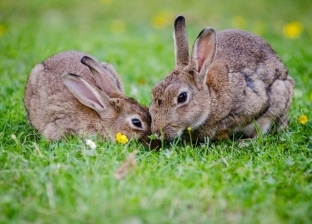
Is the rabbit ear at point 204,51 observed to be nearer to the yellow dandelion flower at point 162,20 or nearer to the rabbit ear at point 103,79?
the rabbit ear at point 103,79

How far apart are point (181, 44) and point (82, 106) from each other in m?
1.34

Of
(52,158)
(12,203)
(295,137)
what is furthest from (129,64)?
(12,203)

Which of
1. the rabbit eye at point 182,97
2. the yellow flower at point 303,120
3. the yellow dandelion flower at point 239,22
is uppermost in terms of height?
the yellow dandelion flower at point 239,22

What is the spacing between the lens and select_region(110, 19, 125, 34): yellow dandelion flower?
1175 centimetres

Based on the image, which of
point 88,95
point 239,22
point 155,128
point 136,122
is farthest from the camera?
point 239,22

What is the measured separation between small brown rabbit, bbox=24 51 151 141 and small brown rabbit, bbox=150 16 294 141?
0.44 m

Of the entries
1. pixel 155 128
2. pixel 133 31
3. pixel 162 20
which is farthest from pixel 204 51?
pixel 162 20

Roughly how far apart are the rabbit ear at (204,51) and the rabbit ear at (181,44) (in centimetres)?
23

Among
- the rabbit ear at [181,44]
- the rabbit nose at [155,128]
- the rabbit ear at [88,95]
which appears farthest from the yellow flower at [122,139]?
the rabbit ear at [181,44]

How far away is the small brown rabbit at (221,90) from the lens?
229 inches

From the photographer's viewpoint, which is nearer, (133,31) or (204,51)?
(204,51)

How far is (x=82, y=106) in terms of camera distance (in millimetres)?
6441

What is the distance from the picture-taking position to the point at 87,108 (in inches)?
253

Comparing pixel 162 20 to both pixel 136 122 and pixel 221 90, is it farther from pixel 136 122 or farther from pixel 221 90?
A: pixel 136 122
